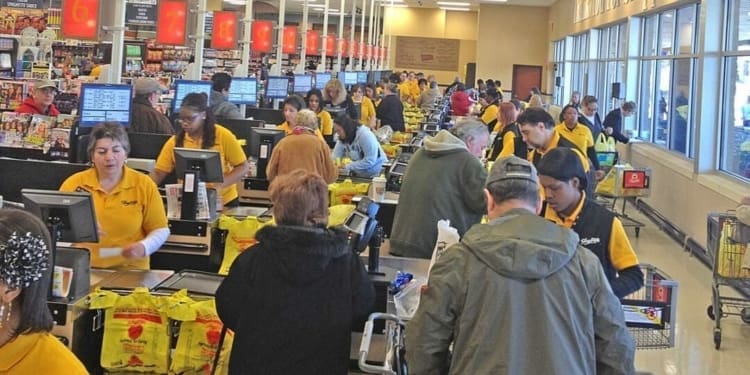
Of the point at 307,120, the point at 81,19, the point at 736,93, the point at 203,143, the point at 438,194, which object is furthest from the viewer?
the point at 736,93

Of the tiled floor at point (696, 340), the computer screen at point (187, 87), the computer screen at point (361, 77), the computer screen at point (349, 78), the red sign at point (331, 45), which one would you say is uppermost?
the red sign at point (331, 45)

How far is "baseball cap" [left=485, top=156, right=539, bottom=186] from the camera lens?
2869 millimetres

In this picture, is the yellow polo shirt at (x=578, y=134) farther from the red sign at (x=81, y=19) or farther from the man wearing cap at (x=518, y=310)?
the man wearing cap at (x=518, y=310)

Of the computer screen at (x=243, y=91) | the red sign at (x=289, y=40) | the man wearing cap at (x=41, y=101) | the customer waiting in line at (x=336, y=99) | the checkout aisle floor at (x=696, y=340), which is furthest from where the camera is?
the red sign at (x=289, y=40)

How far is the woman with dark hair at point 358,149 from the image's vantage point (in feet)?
26.2

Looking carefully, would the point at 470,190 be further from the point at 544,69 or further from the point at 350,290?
the point at 544,69

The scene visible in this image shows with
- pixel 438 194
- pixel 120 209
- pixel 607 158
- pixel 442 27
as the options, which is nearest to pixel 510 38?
pixel 442 27

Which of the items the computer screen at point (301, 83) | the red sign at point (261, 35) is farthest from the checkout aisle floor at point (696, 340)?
the red sign at point (261, 35)

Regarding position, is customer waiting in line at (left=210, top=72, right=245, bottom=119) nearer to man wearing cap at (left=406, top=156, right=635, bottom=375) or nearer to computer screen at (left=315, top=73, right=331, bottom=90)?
computer screen at (left=315, top=73, right=331, bottom=90)

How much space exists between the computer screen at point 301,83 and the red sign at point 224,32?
65.3 inches

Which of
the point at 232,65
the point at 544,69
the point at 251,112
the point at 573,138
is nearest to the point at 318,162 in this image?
the point at 573,138

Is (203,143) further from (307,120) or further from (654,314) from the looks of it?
(654,314)

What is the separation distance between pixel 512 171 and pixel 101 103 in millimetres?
5822

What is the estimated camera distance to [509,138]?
329 inches
